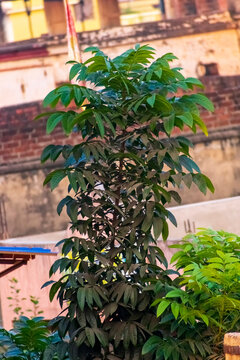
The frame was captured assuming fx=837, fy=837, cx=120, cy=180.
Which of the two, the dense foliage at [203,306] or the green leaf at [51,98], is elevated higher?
the green leaf at [51,98]

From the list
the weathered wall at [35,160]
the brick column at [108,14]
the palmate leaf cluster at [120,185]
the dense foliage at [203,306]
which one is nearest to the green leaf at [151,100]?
the palmate leaf cluster at [120,185]

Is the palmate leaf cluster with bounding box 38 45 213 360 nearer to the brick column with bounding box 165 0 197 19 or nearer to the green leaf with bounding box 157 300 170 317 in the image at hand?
the green leaf with bounding box 157 300 170 317

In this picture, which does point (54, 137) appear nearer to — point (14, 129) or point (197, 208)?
point (14, 129)

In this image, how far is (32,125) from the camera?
12.4 meters

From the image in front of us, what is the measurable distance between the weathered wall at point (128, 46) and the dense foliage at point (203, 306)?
320 inches

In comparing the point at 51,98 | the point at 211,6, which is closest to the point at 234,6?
the point at 211,6

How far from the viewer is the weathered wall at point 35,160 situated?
1234 centimetres

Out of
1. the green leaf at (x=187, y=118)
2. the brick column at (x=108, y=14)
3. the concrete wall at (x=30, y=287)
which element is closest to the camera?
the green leaf at (x=187, y=118)

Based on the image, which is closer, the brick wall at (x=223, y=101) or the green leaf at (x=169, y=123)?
the green leaf at (x=169, y=123)

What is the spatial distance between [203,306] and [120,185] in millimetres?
824

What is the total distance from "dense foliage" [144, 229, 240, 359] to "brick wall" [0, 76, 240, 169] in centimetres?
791

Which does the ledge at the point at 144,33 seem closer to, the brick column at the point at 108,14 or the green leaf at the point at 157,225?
the brick column at the point at 108,14

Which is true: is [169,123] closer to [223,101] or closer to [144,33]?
[223,101]

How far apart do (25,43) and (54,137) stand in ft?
4.85
